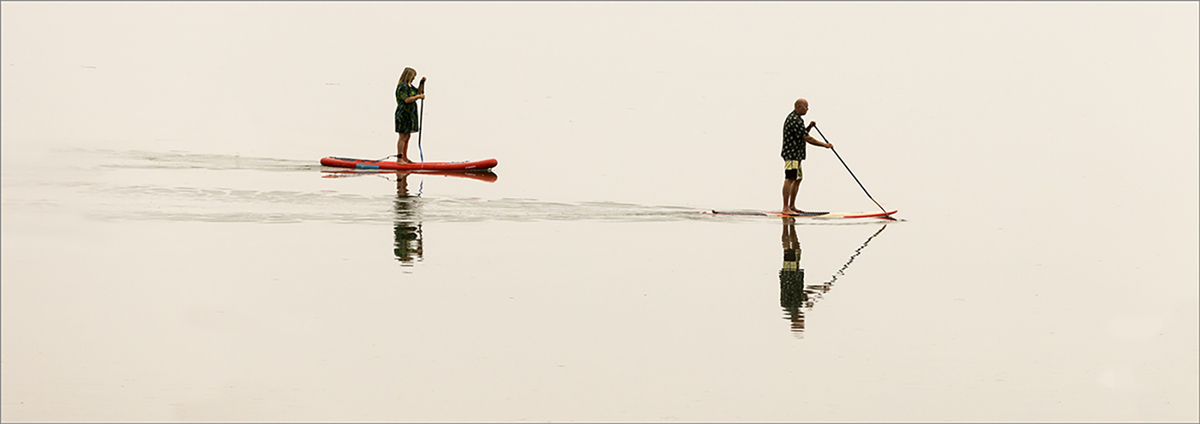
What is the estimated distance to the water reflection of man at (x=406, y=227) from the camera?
51.8 ft

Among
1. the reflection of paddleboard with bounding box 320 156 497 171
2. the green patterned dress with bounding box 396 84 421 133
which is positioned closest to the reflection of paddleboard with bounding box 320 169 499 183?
the reflection of paddleboard with bounding box 320 156 497 171

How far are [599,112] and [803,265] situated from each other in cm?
2585

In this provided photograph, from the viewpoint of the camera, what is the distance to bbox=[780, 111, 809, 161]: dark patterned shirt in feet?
64.2

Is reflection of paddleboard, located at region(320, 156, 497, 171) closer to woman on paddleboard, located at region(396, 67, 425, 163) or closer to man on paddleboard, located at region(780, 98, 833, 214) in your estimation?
woman on paddleboard, located at region(396, 67, 425, 163)

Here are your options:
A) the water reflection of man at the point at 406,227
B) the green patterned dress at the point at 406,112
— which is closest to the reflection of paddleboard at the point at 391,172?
the green patterned dress at the point at 406,112

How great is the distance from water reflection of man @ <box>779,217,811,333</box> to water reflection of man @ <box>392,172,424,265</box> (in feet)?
12.4

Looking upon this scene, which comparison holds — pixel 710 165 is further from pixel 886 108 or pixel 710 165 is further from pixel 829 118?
pixel 886 108

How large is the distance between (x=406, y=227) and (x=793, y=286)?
17.5 feet

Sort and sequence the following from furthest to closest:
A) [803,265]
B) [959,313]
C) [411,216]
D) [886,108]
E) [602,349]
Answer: [886,108] < [411,216] < [803,265] < [959,313] < [602,349]

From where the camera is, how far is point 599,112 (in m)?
41.4

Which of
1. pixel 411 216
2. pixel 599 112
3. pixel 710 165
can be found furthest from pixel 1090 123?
pixel 411 216

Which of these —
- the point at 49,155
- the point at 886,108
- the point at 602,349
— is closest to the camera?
the point at 602,349

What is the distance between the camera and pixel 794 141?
1962 centimetres

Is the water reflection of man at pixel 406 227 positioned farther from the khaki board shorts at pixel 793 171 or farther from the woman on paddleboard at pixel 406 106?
the khaki board shorts at pixel 793 171
